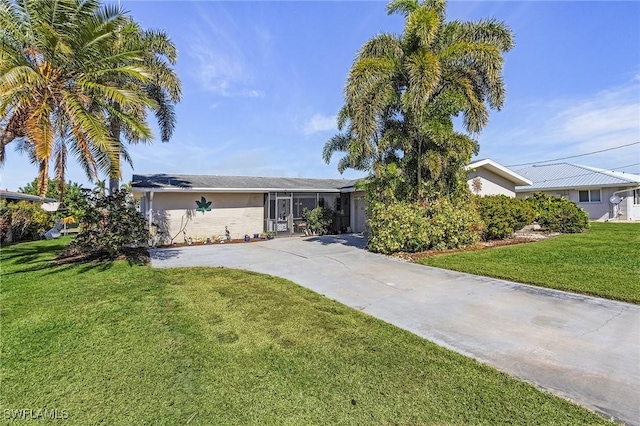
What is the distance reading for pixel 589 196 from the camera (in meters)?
25.0

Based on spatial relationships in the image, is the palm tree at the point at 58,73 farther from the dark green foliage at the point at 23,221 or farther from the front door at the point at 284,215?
the dark green foliage at the point at 23,221

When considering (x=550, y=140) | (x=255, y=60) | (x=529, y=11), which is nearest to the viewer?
(x=529, y=11)

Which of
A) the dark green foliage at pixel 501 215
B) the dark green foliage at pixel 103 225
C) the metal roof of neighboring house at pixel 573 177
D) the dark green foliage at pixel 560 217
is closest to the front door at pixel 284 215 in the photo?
the dark green foliage at pixel 103 225

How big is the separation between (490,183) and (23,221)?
27.3 meters

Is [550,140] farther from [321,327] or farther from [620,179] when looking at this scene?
[321,327]

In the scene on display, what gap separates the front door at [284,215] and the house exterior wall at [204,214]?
2.97ft

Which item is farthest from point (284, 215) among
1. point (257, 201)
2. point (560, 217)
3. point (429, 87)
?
point (560, 217)

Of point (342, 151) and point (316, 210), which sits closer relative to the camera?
point (342, 151)

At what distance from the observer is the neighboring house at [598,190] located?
23422 millimetres

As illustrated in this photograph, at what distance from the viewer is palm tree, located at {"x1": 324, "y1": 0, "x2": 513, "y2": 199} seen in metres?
11.3

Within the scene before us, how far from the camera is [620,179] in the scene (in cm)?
2323

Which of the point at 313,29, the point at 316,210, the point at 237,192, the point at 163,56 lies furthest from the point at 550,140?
the point at 163,56

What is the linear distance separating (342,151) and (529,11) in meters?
9.26

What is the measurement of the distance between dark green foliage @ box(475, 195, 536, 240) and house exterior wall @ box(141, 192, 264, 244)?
37.1 feet
